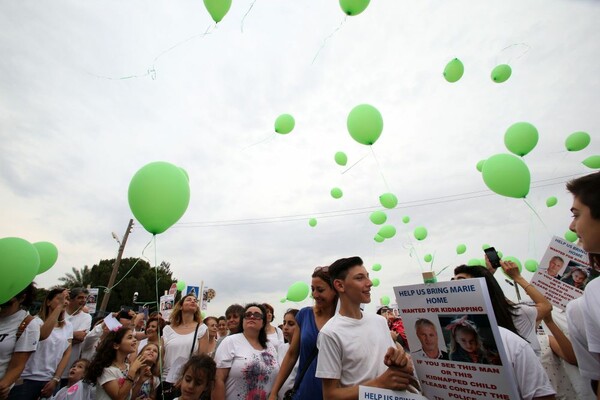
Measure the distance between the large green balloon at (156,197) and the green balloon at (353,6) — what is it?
9.27 ft

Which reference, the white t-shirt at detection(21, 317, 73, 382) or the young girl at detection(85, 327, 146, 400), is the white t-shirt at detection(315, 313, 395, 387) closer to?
the young girl at detection(85, 327, 146, 400)

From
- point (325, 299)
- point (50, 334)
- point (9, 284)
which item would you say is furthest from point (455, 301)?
point (50, 334)

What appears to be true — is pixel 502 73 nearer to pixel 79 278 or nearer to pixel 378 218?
pixel 378 218

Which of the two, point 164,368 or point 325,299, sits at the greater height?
point 325,299

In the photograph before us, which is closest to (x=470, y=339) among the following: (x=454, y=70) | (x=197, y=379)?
(x=197, y=379)

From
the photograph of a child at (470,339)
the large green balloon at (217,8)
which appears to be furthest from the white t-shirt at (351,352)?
the large green balloon at (217,8)

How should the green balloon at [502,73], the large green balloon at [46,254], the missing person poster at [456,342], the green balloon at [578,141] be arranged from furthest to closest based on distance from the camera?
the green balloon at [578,141]
the green balloon at [502,73]
the large green balloon at [46,254]
the missing person poster at [456,342]

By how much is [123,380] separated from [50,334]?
1.24 m

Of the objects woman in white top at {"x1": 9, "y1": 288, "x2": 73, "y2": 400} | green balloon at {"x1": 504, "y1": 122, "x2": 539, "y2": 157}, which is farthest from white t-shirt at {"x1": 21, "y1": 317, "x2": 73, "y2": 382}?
green balloon at {"x1": 504, "y1": 122, "x2": 539, "y2": 157}

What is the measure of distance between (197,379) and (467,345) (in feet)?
7.59

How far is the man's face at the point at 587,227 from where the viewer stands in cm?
125

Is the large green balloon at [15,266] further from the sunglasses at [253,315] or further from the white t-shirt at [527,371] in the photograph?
the white t-shirt at [527,371]

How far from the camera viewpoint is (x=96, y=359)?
2.74 metres

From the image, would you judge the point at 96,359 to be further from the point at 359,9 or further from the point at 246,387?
the point at 359,9
